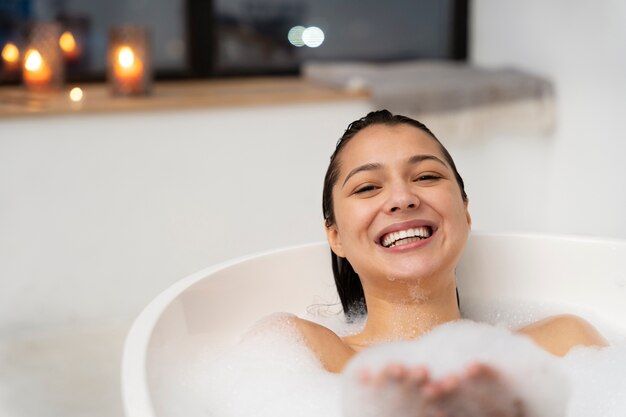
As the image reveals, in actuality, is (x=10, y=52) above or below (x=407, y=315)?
above

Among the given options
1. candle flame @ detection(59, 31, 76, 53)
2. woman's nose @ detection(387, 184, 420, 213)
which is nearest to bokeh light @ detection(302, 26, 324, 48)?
candle flame @ detection(59, 31, 76, 53)

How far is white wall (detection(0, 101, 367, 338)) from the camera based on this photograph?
2.33 m

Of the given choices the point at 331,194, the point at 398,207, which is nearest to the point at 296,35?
the point at 331,194

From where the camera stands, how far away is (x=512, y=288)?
1.78 meters

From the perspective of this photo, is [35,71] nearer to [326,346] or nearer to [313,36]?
[313,36]

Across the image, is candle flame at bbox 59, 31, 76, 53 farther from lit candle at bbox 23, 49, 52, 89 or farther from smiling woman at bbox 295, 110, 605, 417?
smiling woman at bbox 295, 110, 605, 417

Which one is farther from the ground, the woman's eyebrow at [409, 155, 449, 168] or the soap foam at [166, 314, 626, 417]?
the woman's eyebrow at [409, 155, 449, 168]

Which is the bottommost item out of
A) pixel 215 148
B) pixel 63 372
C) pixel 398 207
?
pixel 63 372

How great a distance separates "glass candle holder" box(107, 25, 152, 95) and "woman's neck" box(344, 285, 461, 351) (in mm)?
1291

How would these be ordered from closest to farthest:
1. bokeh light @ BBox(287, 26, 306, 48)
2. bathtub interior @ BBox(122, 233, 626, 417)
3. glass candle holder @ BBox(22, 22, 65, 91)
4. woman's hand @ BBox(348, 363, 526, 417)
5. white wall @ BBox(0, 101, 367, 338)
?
1. woman's hand @ BBox(348, 363, 526, 417)
2. bathtub interior @ BBox(122, 233, 626, 417)
3. white wall @ BBox(0, 101, 367, 338)
4. glass candle holder @ BBox(22, 22, 65, 91)
5. bokeh light @ BBox(287, 26, 306, 48)

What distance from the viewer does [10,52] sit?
107 inches

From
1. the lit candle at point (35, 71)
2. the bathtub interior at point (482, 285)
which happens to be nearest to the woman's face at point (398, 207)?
the bathtub interior at point (482, 285)

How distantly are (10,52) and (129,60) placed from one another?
44 centimetres

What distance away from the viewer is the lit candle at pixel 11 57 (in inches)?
107
